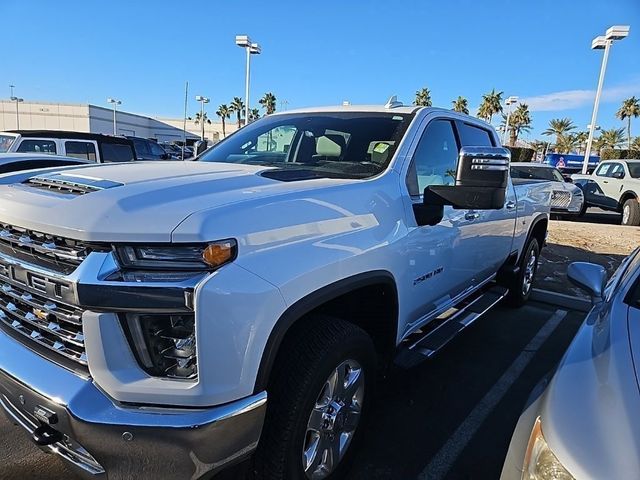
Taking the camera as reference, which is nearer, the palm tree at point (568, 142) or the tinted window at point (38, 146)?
the tinted window at point (38, 146)

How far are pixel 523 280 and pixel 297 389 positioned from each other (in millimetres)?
4318

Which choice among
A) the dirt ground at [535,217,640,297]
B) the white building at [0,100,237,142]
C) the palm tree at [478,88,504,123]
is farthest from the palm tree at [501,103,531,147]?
the dirt ground at [535,217,640,297]

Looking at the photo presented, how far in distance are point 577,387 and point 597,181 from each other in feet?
50.7

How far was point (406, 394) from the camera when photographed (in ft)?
11.5

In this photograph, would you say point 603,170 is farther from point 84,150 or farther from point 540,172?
point 84,150

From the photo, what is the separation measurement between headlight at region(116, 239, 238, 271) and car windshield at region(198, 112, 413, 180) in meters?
0.92

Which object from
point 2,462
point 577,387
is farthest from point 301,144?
point 2,462

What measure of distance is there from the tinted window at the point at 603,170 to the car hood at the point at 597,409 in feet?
49.2

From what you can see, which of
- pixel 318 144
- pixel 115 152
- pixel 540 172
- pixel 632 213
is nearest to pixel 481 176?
pixel 318 144

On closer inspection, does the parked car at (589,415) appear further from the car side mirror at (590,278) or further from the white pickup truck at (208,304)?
the white pickup truck at (208,304)

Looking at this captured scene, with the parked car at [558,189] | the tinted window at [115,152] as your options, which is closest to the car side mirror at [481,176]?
the tinted window at [115,152]

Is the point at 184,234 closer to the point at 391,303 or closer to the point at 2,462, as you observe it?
the point at 391,303

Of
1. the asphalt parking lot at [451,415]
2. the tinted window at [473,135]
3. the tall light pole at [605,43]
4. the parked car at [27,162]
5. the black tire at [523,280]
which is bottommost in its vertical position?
the asphalt parking lot at [451,415]

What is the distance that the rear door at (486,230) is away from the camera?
364 centimetres
